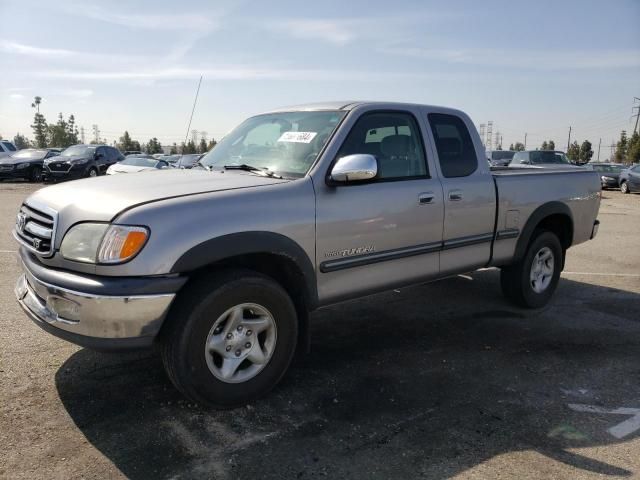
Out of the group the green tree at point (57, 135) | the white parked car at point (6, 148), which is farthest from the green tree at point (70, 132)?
the white parked car at point (6, 148)

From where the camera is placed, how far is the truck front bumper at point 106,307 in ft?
9.21

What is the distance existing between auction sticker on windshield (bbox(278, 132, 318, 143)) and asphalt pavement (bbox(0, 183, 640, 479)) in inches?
66.6

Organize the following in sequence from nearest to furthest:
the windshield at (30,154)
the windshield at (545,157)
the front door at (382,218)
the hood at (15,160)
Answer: the front door at (382,218)
the windshield at (545,157)
the hood at (15,160)
the windshield at (30,154)

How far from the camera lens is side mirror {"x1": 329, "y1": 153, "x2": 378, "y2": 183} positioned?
349 centimetres

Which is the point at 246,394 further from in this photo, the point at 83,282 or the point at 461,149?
the point at 461,149

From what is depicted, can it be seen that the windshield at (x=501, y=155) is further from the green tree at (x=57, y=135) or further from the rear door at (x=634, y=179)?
the green tree at (x=57, y=135)

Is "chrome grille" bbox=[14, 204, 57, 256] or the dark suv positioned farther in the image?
the dark suv

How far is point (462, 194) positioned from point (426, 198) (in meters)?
0.47

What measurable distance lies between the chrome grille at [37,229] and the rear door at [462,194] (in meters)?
2.89

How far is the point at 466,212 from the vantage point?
4.53 meters

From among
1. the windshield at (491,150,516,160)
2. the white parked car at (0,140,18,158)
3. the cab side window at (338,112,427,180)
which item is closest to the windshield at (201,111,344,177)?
the cab side window at (338,112,427,180)

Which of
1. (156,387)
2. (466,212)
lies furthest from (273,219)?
(466,212)

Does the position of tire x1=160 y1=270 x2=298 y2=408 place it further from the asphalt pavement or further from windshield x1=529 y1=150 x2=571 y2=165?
windshield x1=529 y1=150 x2=571 y2=165

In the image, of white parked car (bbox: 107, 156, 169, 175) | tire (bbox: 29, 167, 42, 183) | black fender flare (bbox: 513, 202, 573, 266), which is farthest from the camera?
tire (bbox: 29, 167, 42, 183)
